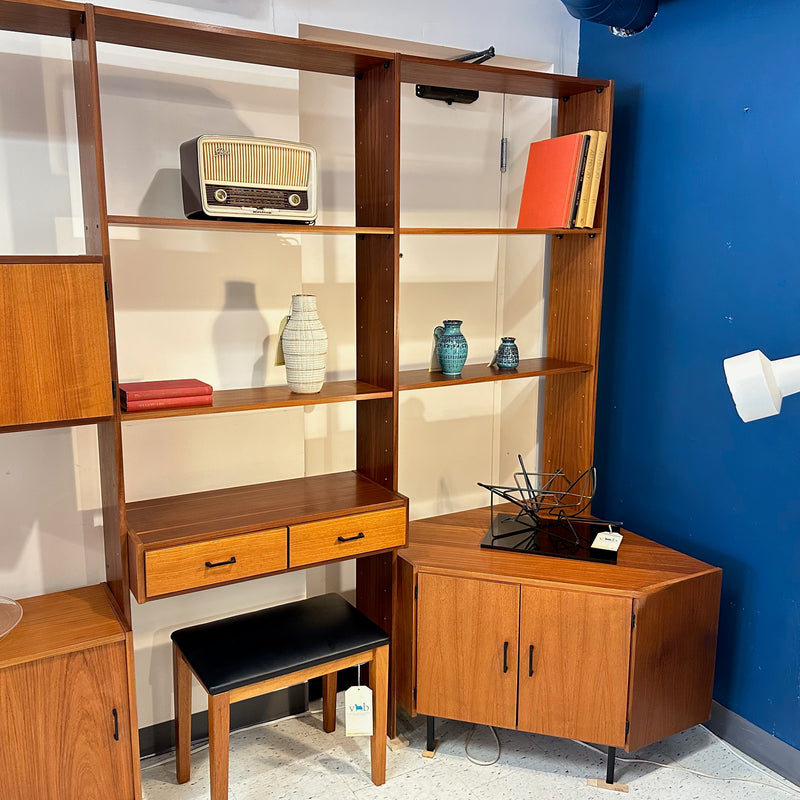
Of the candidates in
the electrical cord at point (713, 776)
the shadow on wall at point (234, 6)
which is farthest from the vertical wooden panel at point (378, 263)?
the electrical cord at point (713, 776)

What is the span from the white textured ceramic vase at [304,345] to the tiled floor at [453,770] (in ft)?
3.70

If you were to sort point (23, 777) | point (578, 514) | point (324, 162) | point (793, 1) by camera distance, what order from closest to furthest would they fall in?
point (23, 777)
point (793, 1)
point (324, 162)
point (578, 514)

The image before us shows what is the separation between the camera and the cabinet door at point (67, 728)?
5.83ft

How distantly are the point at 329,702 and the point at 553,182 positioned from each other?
5.83 feet

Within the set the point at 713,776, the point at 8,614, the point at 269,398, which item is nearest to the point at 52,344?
the point at 269,398

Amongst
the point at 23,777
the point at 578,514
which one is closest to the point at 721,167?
the point at 578,514

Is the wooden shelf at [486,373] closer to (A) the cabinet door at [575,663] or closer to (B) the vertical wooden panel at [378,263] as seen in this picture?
(B) the vertical wooden panel at [378,263]

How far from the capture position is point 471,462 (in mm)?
3010

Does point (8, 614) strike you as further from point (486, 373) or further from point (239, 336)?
point (486, 373)

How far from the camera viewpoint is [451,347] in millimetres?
2383

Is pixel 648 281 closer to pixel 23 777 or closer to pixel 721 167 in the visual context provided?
pixel 721 167

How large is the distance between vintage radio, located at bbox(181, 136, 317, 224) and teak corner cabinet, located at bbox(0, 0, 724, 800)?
5 cm

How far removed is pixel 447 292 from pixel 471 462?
0.66m

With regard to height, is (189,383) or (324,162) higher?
(324,162)
